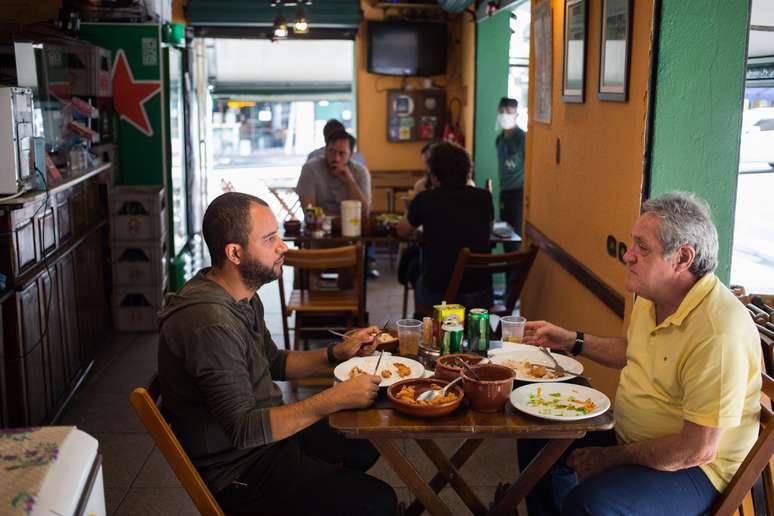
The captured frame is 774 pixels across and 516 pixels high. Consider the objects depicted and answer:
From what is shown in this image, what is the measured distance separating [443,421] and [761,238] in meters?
2.18

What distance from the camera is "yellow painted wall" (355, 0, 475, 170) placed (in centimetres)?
833

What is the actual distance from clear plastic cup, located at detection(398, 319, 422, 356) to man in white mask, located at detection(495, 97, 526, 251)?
4.18m

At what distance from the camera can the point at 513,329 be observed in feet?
9.57

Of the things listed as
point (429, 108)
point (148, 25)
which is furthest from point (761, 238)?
point (429, 108)

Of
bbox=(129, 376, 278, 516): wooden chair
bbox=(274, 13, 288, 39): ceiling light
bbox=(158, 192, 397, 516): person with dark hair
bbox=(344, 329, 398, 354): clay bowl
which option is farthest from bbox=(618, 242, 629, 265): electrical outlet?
bbox=(274, 13, 288, 39): ceiling light

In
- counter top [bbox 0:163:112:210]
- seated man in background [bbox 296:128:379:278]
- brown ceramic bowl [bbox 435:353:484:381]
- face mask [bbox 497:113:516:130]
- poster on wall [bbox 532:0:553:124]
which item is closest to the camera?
brown ceramic bowl [bbox 435:353:484:381]

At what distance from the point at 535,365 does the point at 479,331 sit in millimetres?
212

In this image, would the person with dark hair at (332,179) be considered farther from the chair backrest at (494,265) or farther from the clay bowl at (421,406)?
the clay bowl at (421,406)

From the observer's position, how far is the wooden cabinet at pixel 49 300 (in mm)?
3695

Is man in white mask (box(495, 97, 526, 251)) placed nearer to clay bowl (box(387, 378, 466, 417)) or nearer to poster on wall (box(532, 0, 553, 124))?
poster on wall (box(532, 0, 553, 124))

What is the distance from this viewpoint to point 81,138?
5.48 meters

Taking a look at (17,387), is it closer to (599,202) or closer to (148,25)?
(599,202)

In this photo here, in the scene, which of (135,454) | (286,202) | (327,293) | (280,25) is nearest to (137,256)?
(327,293)

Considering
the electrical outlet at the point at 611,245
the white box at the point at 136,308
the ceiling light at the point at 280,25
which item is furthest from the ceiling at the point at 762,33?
the ceiling light at the point at 280,25
